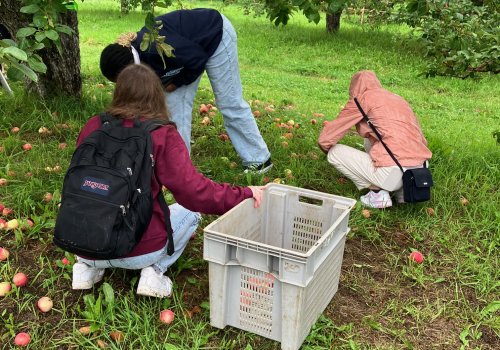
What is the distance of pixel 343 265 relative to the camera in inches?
116

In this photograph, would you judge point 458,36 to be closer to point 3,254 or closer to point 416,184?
point 416,184

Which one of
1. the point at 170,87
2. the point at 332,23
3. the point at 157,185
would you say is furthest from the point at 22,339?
the point at 332,23

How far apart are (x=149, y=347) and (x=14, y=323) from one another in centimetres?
66

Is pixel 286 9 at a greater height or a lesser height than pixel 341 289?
greater

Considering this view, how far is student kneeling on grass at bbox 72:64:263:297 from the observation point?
7.24ft

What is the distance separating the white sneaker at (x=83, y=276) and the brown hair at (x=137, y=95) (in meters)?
0.79

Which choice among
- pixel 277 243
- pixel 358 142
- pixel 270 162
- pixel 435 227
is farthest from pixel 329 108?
pixel 277 243

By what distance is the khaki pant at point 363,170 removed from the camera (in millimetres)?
3439

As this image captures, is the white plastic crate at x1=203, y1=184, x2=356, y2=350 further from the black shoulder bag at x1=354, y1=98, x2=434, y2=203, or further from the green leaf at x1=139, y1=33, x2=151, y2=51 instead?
the black shoulder bag at x1=354, y1=98, x2=434, y2=203

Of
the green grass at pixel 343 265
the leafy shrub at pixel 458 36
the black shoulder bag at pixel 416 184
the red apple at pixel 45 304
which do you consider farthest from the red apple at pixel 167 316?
the leafy shrub at pixel 458 36

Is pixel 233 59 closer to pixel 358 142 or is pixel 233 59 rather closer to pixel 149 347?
pixel 358 142

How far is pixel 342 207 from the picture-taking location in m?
2.49

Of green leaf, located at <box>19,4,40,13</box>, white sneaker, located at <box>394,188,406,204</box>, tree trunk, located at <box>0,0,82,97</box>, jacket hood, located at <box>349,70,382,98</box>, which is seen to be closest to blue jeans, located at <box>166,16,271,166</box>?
jacket hood, located at <box>349,70,382,98</box>

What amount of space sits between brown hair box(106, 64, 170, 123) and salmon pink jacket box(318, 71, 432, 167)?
170 centimetres
